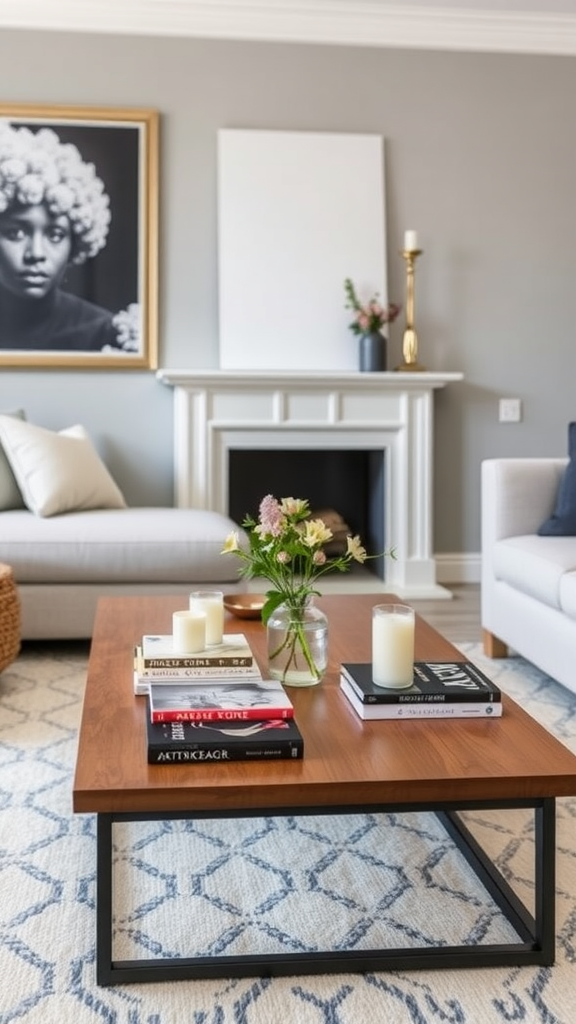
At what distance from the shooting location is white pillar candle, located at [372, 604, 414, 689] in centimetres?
159

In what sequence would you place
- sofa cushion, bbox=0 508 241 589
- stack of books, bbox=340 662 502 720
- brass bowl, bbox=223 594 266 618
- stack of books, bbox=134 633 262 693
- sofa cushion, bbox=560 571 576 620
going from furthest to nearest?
sofa cushion, bbox=0 508 241 589
sofa cushion, bbox=560 571 576 620
brass bowl, bbox=223 594 266 618
stack of books, bbox=134 633 262 693
stack of books, bbox=340 662 502 720

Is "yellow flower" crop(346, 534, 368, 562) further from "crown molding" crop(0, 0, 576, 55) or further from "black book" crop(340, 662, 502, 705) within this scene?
"crown molding" crop(0, 0, 576, 55)

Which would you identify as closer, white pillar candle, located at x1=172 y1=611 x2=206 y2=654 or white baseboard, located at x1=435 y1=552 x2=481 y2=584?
white pillar candle, located at x1=172 y1=611 x2=206 y2=654

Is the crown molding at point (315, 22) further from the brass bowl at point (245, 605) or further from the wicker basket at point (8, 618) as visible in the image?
the brass bowl at point (245, 605)

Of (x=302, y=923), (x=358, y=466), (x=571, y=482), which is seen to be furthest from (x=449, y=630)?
(x=302, y=923)

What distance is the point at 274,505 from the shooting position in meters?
1.68

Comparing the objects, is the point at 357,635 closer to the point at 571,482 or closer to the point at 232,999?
the point at 232,999

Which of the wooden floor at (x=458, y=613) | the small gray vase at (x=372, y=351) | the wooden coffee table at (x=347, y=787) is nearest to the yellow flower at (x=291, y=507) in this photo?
the wooden coffee table at (x=347, y=787)

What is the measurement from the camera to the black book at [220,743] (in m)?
1.35

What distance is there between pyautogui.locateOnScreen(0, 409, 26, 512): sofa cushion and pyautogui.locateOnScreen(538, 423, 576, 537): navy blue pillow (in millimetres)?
1891

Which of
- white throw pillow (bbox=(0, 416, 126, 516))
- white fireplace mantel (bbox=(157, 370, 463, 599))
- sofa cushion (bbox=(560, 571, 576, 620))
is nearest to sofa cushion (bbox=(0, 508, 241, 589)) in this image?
white throw pillow (bbox=(0, 416, 126, 516))

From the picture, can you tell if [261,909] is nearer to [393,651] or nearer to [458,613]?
[393,651]

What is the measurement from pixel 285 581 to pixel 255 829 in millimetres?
518

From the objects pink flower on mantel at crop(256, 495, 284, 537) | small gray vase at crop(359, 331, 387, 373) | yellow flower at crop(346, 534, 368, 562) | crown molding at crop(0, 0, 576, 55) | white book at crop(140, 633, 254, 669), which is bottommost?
white book at crop(140, 633, 254, 669)
